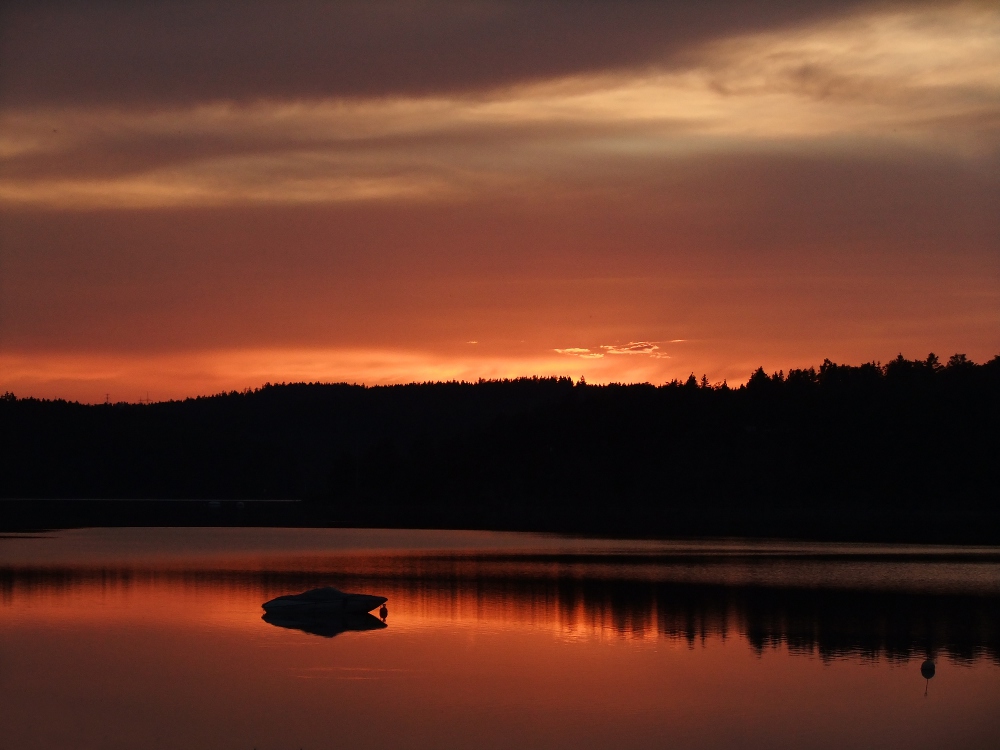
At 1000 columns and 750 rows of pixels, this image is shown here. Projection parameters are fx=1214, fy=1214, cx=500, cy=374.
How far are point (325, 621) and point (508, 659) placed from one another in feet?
24.9

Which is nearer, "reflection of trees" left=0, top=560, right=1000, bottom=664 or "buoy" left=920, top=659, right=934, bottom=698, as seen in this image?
"buoy" left=920, top=659, right=934, bottom=698

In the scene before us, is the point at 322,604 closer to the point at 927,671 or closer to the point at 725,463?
the point at 927,671

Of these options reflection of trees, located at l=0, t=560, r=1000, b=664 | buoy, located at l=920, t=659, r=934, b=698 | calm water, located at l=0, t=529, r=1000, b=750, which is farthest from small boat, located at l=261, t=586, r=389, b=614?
buoy, located at l=920, t=659, r=934, b=698

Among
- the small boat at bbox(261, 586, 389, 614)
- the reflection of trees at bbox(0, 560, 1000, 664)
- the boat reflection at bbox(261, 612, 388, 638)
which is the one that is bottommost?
the reflection of trees at bbox(0, 560, 1000, 664)

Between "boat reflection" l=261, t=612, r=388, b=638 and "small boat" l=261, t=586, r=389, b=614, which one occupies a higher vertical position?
"small boat" l=261, t=586, r=389, b=614

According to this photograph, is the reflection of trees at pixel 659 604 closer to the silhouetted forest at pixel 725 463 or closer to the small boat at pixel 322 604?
the small boat at pixel 322 604

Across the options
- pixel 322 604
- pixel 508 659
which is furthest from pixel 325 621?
pixel 508 659

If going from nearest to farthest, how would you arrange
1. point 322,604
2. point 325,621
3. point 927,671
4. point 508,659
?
point 927,671 < point 508,659 < point 325,621 < point 322,604

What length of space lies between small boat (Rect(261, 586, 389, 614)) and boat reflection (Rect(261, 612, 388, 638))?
0.09m

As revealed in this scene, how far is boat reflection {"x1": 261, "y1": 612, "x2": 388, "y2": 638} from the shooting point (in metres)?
33.6

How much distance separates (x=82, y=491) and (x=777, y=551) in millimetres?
150925

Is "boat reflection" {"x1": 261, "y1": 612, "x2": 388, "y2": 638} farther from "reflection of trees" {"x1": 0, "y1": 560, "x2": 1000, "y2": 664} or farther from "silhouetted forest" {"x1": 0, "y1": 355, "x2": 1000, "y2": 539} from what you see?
"silhouetted forest" {"x1": 0, "y1": 355, "x2": 1000, "y2": 539}

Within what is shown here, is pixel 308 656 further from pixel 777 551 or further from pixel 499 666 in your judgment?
pixel 777 551

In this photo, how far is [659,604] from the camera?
133 feet
